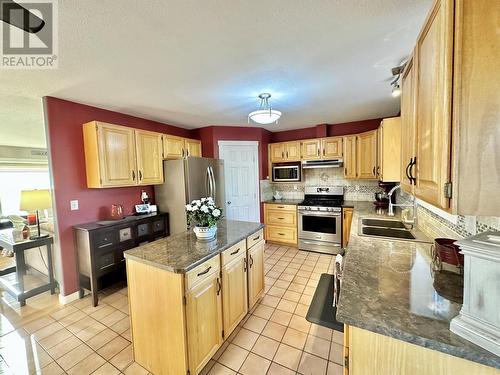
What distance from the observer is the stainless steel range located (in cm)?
366

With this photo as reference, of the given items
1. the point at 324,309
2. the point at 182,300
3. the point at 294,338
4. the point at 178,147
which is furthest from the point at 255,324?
the point at 178,147

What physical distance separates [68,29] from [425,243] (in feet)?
9.92

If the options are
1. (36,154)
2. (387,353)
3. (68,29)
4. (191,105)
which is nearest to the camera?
(387,353)

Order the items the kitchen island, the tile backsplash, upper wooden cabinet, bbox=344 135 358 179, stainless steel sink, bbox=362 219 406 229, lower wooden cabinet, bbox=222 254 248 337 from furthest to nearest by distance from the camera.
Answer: the tile backsplash, upper wooden cabinet, bbox=344 135 358 179, stainless steel sink, bbox=362 219 406 229, lower wooden cabinet, bbox=222 254 248 337, the kitchen island

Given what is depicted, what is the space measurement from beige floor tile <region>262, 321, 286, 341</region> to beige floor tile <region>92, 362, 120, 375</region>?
120 cm

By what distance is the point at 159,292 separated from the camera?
4.61 ft

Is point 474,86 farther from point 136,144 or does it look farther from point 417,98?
point 136,144

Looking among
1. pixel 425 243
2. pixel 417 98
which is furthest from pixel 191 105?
pixel 425 243

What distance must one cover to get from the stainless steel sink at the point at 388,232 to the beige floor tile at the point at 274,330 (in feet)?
4.09

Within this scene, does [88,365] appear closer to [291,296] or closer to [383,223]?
[291,296]

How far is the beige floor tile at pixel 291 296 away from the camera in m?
2.43

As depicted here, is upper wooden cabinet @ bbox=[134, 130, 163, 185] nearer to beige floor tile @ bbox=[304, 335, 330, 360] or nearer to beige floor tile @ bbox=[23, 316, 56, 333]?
beige floor tile @ bbox=[23, 316, 56, 333]

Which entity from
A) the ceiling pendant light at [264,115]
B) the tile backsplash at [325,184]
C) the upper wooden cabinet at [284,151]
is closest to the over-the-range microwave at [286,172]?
the upper wooden cabinet at [284,151]

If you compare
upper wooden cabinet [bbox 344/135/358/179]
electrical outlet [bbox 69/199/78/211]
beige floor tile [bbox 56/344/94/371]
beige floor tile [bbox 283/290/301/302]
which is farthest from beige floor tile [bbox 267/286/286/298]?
electrical outlet [bbox 69/199/78/211]
